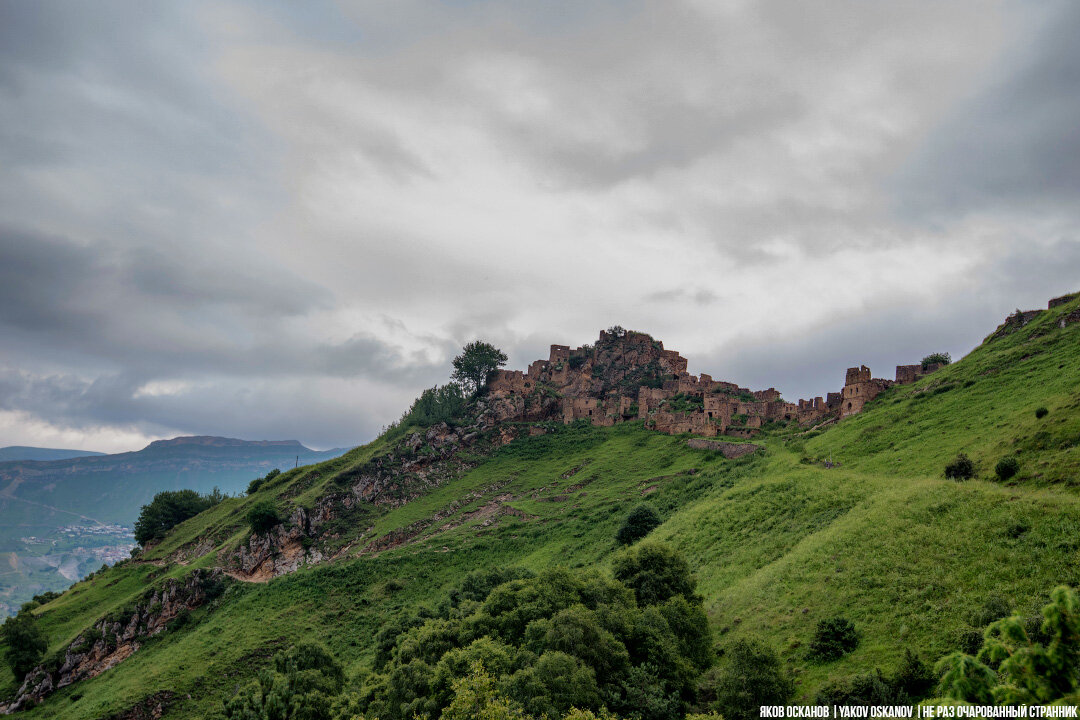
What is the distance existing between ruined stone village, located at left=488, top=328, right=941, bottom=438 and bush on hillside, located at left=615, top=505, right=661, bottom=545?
120ft

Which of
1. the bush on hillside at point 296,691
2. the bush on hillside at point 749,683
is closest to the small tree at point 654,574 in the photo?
the bush on hillside at point 749,683

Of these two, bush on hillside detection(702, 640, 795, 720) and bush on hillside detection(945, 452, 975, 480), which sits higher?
bush on hillside detection(945, 452, 975, 480)

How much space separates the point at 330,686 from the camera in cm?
4184

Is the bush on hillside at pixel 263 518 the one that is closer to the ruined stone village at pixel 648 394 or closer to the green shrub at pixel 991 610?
the ruined stone village at pixel 648 394

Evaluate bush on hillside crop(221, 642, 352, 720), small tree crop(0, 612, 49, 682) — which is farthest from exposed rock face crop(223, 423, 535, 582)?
bush on hillside crop(221, 642, 352, 720)

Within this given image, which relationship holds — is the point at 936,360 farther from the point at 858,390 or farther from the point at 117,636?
the point at 117,636

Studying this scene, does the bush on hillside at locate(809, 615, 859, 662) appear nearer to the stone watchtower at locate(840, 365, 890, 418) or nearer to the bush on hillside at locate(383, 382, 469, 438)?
the stone watchtower at locate(840, 365, 890, 418)

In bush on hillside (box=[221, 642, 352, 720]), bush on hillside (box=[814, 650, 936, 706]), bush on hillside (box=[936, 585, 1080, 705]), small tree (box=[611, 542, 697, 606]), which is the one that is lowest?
bush on hillside (box=[221, 642, 352, 720])

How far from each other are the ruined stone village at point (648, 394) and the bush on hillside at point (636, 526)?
36461mm

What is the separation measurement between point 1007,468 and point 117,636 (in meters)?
93.7

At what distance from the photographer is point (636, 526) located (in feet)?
189

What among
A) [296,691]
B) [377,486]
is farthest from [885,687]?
[377,486]

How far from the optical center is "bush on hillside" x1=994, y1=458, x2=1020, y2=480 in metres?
35.6

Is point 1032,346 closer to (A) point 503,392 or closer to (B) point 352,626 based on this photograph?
(B) point 352,626
